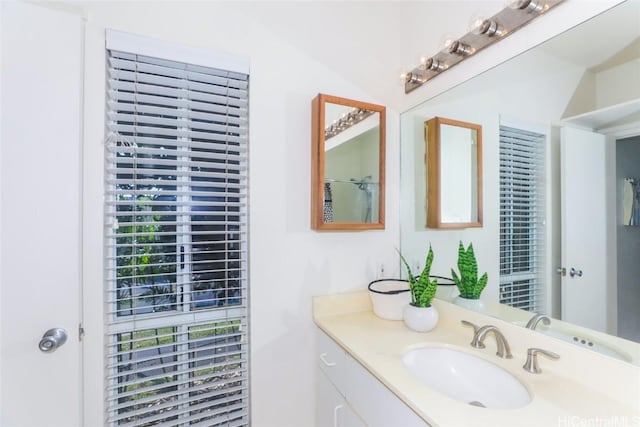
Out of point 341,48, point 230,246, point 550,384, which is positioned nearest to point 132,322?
point 230,246

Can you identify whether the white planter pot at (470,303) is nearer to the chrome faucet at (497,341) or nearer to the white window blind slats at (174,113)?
the chrome faucet at (497,341)

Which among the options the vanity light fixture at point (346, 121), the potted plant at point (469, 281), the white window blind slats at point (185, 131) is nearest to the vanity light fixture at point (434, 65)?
the vanity light fixture at point (346, 121)

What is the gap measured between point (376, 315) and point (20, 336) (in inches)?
55.2

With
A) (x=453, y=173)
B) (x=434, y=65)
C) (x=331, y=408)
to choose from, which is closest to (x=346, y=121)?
(x=434, y=65)

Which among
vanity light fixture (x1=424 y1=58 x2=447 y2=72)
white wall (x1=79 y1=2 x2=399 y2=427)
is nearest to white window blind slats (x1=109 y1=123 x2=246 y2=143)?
white wall (x1=79 y1=2 x2=399 y2=427)

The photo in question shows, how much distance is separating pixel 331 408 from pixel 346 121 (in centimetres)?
139

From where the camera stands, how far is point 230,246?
4.51 ft

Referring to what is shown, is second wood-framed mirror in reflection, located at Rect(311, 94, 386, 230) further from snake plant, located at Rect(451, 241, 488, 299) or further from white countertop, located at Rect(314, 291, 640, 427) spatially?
white countertop, located at Rect(314, 291, 640, 427)

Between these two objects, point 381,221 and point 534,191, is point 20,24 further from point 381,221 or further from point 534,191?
point 534,191

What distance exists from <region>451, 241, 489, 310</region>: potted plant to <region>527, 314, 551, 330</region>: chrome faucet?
228mm

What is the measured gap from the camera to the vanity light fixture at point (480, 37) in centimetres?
104

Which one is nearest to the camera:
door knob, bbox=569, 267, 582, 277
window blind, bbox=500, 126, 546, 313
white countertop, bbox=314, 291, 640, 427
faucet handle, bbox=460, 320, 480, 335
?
white countertop, bbox=314, 291, 640, 427

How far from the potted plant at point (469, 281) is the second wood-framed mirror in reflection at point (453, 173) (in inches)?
5.5

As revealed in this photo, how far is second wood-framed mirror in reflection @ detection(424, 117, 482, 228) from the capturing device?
134 centimetres
